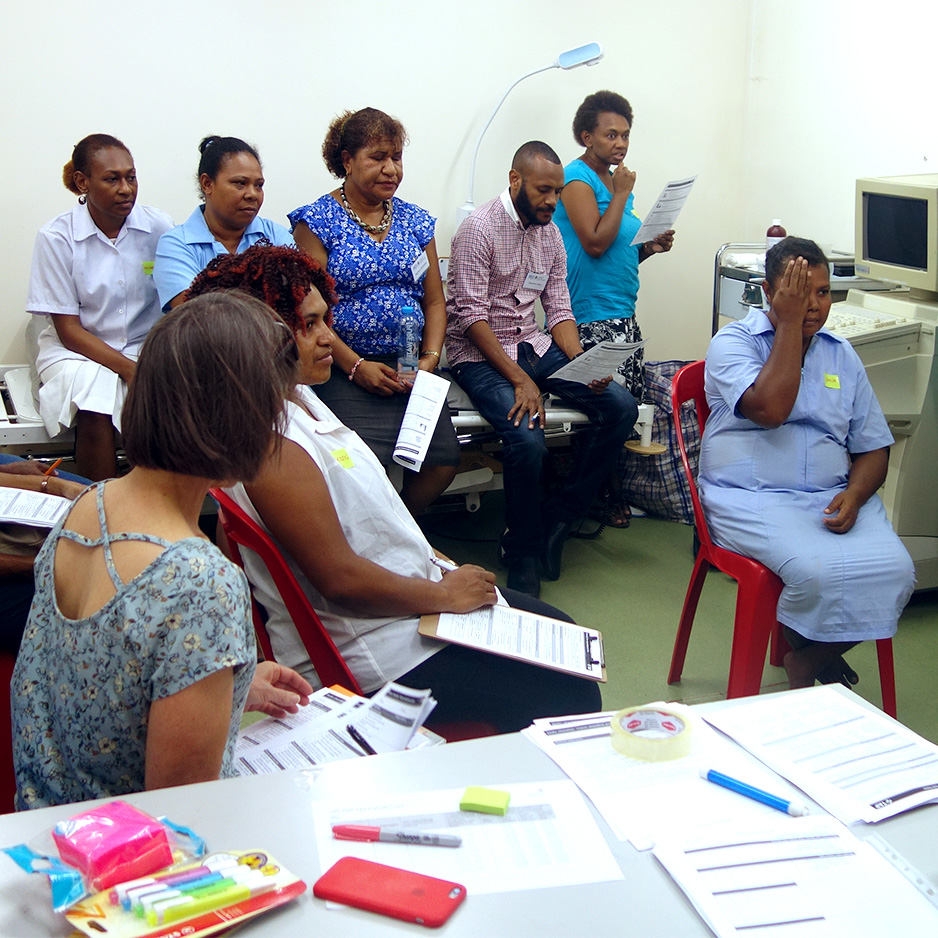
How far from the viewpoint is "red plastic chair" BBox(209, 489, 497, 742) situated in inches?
65.0

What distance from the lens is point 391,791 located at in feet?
3.56

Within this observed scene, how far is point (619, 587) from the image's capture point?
11.1 feet

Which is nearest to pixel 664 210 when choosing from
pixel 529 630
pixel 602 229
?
pixel 602 229

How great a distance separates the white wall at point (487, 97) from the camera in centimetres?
344

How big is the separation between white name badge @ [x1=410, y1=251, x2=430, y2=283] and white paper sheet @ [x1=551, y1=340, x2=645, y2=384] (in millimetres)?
596

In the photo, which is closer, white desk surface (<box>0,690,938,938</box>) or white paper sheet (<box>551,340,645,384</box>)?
white desk surface (<box>0,690,938,938</box>)

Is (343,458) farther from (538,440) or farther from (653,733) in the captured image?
(538,440)

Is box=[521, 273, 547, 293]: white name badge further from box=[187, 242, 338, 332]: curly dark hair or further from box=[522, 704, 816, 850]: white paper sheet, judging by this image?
box=[522, 704, 816, 850]: white paper sheet

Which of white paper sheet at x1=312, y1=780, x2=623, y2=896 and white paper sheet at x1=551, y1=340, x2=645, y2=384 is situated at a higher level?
white paper sheet at x1=551, y1=340, x2=645, y2=384

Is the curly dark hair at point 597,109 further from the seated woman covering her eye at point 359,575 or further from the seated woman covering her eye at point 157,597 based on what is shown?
the seated woman covering her eye at point 157,597

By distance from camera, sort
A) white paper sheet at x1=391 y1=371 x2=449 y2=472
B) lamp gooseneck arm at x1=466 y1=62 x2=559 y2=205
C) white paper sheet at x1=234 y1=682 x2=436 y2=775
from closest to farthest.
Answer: white paper sheet at x1=234 y1=682 x2=436 y2=775
white paper sheet at x1=391 y1=371 x2=449 y2=472
lamp gooseneck arm at x1=466 y1=62 x2=559 y2=205

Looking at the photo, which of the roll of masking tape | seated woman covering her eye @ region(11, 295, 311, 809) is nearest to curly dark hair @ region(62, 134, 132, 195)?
seated woman covering her eye @ region(11, 295, 311, 809)

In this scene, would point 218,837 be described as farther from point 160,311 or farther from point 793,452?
point 160,311

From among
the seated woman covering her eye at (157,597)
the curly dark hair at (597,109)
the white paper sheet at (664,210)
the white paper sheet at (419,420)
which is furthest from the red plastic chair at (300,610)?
the curly dark hair at (597,109)
